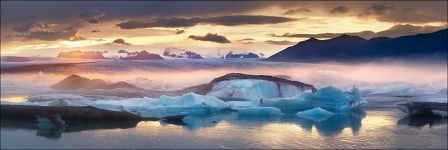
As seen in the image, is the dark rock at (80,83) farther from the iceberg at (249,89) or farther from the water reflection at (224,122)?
the iceberg at (249,89)

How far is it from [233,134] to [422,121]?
5625 millimetres

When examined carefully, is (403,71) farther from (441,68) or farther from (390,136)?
(390,136)

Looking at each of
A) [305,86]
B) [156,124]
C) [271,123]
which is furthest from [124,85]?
[305,86]

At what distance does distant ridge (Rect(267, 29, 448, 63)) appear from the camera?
16625 millimetres

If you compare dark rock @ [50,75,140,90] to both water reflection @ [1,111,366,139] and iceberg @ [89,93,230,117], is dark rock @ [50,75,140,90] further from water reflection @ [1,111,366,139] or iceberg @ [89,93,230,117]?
water reflection @ [1,111,366,139]

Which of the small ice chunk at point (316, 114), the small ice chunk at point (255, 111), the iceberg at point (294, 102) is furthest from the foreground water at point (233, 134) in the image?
the iceberg at point (294, 102)

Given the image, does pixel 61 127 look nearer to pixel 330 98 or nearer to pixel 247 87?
pixel 247 87

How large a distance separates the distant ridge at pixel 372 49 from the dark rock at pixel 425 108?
1307mm

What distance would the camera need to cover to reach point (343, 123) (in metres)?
14.5

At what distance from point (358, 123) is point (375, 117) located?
4.59ft

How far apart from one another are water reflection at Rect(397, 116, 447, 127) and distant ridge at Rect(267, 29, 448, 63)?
6.26 ft

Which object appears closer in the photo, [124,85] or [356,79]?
[124,85]

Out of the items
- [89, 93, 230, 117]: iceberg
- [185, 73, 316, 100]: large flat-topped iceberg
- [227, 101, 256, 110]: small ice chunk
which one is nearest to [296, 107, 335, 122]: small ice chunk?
[185, 73, 316, 100]: large flat-topped iceberg

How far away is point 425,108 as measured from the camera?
16.3m
